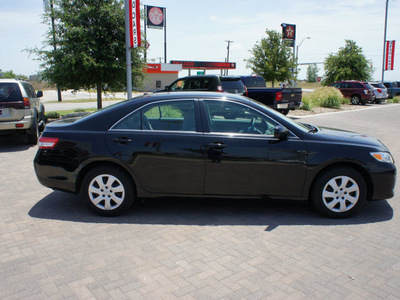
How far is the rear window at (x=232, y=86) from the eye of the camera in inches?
572

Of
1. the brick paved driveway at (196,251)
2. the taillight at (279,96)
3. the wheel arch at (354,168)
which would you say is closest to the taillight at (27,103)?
the brick paved driveway at (196,251)

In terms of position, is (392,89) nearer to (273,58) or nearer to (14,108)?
(273,58)

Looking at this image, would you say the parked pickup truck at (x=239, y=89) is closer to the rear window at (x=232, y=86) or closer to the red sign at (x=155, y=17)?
the rear window at (x=232, y=86)

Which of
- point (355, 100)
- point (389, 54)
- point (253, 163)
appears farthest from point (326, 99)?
point (389, 54)

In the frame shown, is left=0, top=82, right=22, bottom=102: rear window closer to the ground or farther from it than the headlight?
farther from it

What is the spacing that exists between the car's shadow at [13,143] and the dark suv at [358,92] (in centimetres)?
2363

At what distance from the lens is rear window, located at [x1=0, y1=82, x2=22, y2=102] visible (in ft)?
29.4

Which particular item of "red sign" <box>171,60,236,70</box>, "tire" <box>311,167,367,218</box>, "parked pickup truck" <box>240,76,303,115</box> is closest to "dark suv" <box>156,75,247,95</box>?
"parked pickup truck" <box>240,76,303,115</box>

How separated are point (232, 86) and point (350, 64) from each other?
93.5 ft

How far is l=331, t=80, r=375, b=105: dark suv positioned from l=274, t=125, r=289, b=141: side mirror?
25006mm

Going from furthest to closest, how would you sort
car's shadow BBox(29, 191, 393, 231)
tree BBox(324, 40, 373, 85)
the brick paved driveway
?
tree BBox(324, 40, 373, 85), car's shadow BBox(29, 191, 393, 231), the brick paved driveway

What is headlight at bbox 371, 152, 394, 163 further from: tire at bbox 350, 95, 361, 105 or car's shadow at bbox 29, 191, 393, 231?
tire at bbox 350, 95, 361, 105

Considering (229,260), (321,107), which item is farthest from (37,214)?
(321,107)

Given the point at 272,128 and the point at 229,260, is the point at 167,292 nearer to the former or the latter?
the point at 229,260
